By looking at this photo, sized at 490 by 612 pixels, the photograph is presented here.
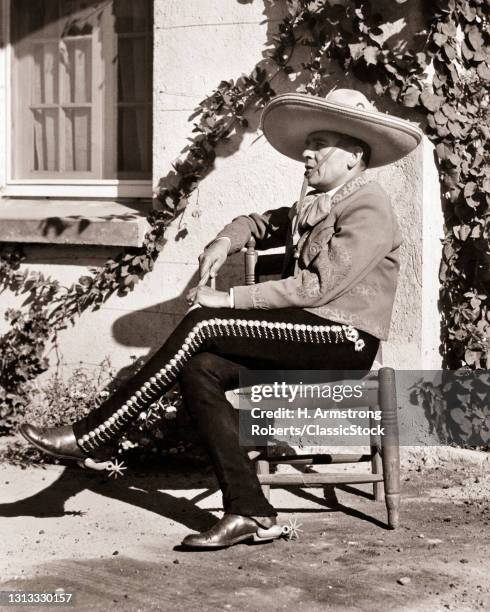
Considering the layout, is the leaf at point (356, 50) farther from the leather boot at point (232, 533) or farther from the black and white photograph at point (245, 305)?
the leather boot at point (232, 533)

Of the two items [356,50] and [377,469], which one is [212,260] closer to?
[377,469]

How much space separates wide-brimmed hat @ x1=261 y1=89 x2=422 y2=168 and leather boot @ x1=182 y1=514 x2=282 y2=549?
158 cm

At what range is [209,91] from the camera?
5.70m

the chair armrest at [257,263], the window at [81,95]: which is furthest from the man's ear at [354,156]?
the window at [81,95]

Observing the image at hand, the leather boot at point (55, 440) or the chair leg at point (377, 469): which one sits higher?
the leather boot at point (55, 440)

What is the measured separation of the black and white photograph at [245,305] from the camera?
13.3ft

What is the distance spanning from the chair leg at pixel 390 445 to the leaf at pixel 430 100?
1.53 metres

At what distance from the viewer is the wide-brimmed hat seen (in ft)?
14.2

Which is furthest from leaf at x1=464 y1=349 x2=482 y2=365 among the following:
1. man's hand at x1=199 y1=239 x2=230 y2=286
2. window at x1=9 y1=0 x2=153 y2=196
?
window at x1=9 y1=0 x2=153 y2=196

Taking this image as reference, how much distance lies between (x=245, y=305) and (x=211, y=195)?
1.60 meters

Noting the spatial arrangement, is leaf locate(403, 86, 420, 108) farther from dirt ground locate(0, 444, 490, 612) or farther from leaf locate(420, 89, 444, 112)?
dirt ground locate(0, 444, 490, 612)

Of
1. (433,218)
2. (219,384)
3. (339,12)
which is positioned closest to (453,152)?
(433,218)

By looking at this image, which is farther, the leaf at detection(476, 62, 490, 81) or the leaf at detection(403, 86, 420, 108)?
the leaf at detection(476, 62, 490, 81)
